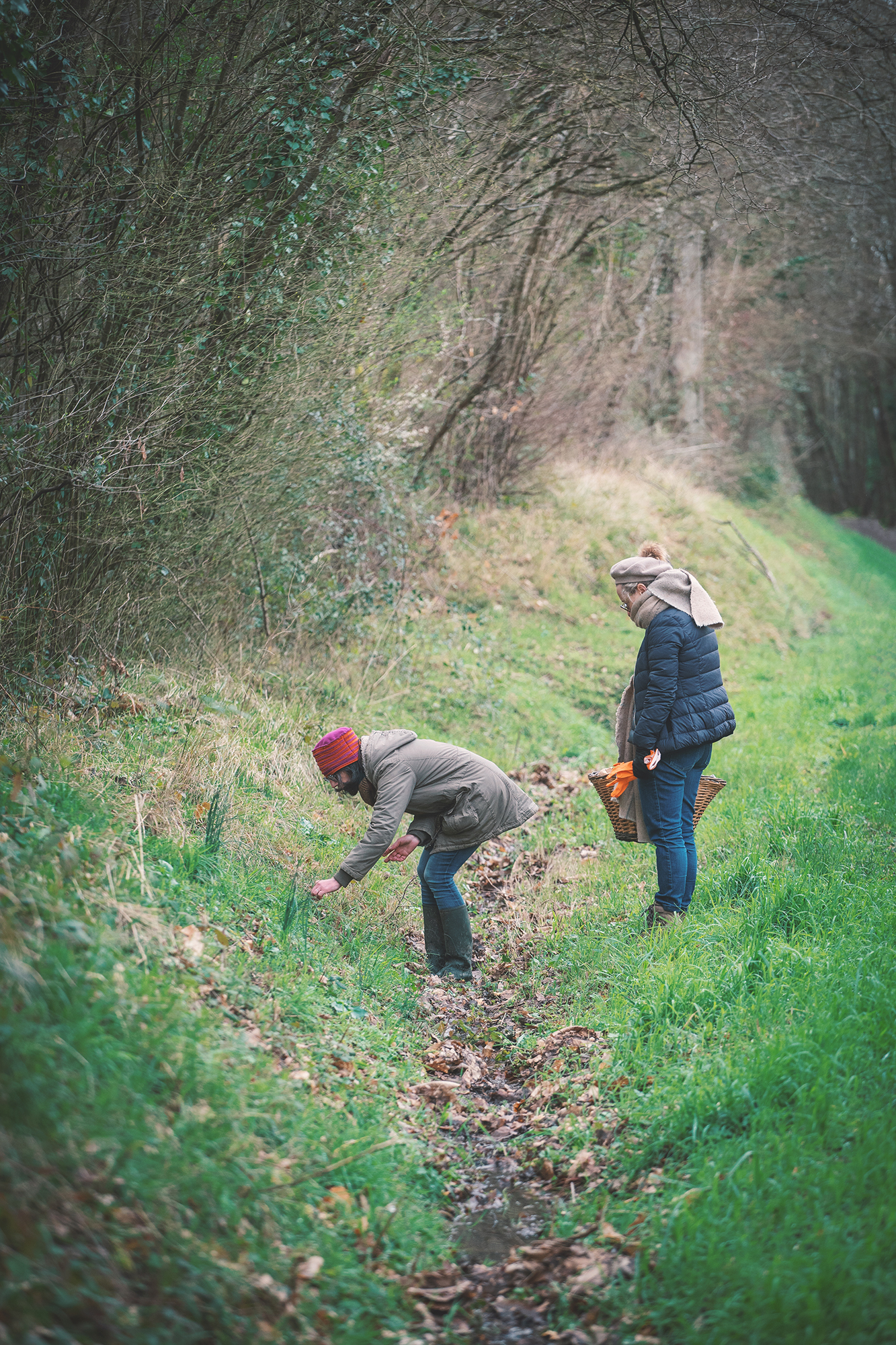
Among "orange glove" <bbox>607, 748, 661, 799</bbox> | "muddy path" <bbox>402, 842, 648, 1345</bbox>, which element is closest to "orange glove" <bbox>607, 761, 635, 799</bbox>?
"orange glove" <bbox>607, 748, 661, 799</bbox>

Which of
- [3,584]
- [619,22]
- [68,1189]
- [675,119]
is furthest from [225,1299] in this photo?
[675,119]

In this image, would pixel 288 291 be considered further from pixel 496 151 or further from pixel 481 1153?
pixel 481 1153

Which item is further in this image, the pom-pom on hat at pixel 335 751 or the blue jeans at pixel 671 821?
the blue jeans at pixel 671 821

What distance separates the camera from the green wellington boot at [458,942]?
214 inches

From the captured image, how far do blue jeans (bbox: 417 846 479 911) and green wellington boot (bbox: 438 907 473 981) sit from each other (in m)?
0.05

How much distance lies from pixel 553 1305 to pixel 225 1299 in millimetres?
1117

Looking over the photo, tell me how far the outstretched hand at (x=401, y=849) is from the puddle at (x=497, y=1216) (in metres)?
1.69

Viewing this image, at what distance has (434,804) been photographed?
5414 millimetres

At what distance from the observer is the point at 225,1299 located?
2.64m

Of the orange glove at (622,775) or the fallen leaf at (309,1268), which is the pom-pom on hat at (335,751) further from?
the fallen leaf at (309,1268)

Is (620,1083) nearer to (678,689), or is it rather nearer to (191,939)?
(191,939)

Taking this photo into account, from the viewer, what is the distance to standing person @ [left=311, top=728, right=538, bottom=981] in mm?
5070

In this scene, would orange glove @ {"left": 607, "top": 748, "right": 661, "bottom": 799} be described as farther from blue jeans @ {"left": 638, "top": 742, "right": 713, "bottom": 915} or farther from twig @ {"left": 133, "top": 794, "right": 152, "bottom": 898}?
twig @ {"left": 133, "top": 794, "right": 152, "bottom": 898}

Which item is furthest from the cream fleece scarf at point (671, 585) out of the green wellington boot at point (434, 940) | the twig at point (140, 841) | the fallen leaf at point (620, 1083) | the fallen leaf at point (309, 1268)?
the fallen leaf at point (309, 1268)
